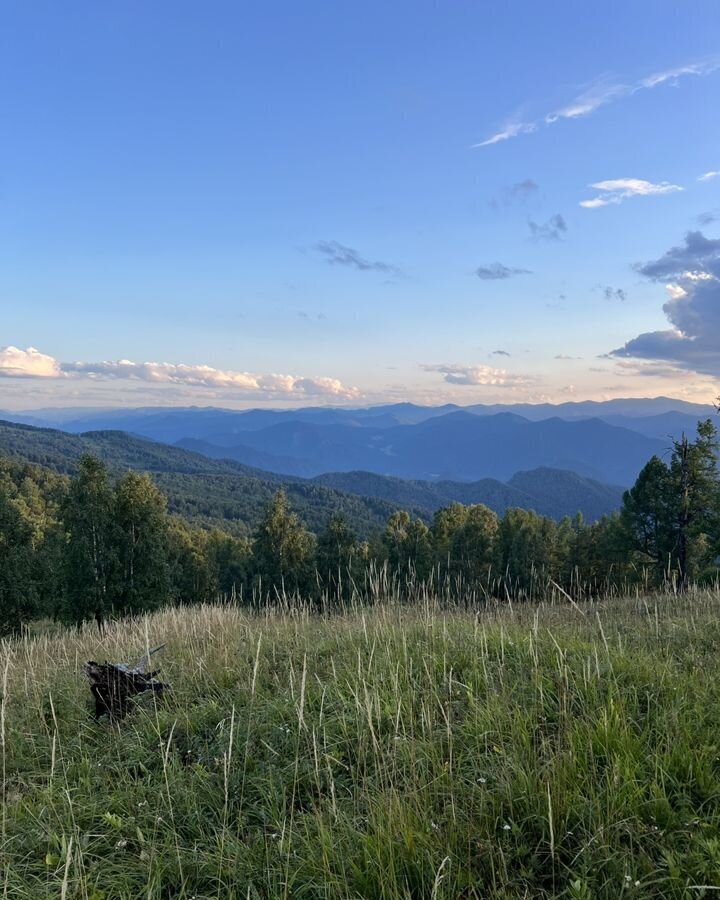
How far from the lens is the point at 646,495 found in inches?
1293

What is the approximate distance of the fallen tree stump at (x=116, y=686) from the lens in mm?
4984

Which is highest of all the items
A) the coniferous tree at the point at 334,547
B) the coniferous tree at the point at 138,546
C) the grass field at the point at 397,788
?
the grass field at the point at 397,788

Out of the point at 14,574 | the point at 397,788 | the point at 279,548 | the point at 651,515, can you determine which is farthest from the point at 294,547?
the point at 397,788

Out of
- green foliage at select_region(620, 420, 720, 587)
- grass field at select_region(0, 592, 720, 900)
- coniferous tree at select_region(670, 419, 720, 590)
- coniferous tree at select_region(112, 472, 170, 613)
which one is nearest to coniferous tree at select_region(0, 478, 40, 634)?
coniferous tree at select_region(112, 472, 170, 613)

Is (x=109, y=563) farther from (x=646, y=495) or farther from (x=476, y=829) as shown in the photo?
(x=646, y=495)

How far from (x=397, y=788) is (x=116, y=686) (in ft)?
11.1

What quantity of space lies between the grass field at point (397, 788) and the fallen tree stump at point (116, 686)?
18 cm

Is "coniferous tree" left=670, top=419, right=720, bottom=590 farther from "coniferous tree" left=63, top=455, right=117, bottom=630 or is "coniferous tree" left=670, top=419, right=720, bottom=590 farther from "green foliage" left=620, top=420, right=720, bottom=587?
"coniferous tree" left=63, top=455, right=117, bottom=630

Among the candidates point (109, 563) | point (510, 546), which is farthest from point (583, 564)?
point (109, 563)

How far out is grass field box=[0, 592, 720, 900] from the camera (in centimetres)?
247

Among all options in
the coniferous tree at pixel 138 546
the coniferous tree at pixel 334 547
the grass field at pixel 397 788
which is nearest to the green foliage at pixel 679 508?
the coniferous tree at pixel 334 547

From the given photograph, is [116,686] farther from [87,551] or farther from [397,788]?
[87,551]

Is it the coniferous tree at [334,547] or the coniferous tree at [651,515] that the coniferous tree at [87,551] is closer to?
the coniferous tree at [334,547]

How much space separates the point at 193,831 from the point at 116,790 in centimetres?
74
